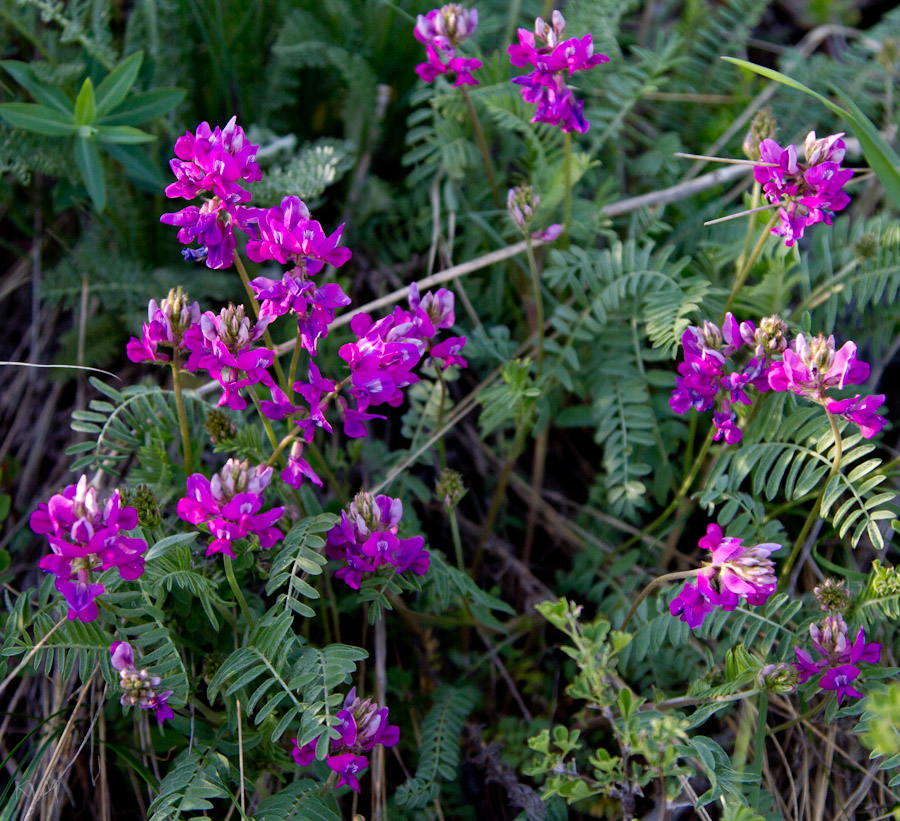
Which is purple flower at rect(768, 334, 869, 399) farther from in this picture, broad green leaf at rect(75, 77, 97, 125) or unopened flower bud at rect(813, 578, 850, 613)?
broad green leaf at rect(75, 77, 97, 125)

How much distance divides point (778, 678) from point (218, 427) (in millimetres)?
1484

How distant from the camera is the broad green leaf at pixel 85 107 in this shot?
2523 mm

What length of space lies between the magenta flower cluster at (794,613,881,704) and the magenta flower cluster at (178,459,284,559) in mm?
1272

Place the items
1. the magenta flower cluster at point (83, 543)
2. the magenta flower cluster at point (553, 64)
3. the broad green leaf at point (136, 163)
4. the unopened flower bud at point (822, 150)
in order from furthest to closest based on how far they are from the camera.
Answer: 1. the broad green leaf at point (136, 163)
2. the magenta flower cluster at point (553, 64)
3. the unopened flower bud at point (822, 150)
4. the magenta flower cluster at point (83, 543)

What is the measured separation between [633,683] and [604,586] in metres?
0.30

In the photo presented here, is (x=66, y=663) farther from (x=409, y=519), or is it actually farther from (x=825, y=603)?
(x=825, y=603)

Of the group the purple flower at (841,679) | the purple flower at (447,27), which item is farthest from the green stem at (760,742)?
the purple flower at (447,27)

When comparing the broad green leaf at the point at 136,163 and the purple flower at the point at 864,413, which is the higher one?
the broad green leaf at the point at 136,163

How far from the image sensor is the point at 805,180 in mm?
1957

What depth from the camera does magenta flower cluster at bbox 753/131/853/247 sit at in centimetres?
192

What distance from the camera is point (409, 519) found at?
2332 mm

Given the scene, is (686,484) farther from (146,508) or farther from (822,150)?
(146,508)

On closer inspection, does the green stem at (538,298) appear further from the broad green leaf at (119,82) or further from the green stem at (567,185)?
the broad green leaf at (119,82)

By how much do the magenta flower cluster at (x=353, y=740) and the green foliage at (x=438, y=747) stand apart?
20 cm
